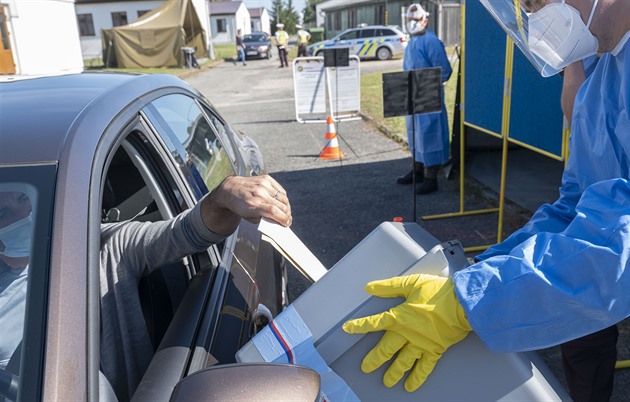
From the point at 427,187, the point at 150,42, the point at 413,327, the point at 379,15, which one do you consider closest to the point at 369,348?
the point at 413,327

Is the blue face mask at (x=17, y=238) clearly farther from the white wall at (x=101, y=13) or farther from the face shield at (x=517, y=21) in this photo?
the white wall at (x=101, y=13)

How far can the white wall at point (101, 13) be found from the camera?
34.1m

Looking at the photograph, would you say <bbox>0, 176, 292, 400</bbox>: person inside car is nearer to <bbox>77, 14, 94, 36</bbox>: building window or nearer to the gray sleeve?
the gray sleeve

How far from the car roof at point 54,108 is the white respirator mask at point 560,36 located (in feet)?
4.06

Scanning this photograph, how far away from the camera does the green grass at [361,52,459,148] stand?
8.93 metres

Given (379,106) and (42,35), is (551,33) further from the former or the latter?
(42,35)

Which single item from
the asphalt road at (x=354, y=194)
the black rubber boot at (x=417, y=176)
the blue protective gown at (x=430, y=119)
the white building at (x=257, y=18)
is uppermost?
the white building at (x=257, y=18)

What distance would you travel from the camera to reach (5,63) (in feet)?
53.8

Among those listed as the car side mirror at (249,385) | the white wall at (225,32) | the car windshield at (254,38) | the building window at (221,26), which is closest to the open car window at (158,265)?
the car side mirror at (249,385)

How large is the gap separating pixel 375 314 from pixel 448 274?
202 millimetres

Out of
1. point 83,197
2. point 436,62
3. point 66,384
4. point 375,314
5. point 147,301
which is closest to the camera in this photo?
point 66,384

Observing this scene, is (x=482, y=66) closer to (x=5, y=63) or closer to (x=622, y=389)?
(x=622, y=389)

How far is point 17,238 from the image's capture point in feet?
3.97

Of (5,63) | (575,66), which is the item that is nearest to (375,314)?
(575,66)
